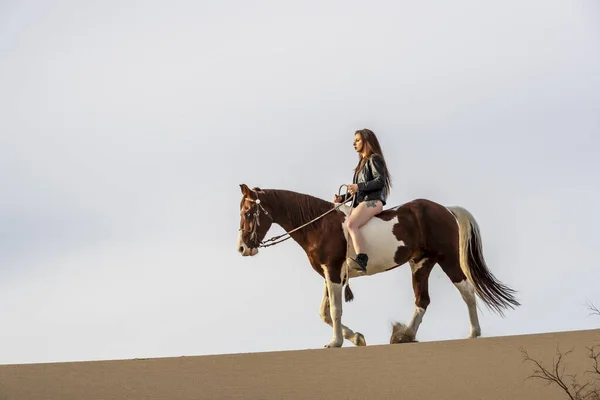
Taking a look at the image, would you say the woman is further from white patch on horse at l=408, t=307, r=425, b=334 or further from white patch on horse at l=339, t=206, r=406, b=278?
white patch on horse at l=408, t=307, r=425, b=334

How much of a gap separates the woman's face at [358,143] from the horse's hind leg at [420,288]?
4.57ft

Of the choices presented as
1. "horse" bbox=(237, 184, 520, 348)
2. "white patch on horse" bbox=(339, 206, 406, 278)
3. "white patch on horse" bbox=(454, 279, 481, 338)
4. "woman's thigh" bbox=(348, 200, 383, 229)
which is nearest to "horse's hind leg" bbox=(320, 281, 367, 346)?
"horse" bbox=(237, 184, 520, 348)

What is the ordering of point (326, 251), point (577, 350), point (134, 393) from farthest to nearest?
1. point (326, 251)
2. point (577, 350)
3. point (134, 393)

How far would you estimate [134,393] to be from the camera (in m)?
10.9

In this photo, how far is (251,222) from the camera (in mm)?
13211

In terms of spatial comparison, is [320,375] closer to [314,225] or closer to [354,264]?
[354,264]

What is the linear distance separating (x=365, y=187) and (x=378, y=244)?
25.3 inches

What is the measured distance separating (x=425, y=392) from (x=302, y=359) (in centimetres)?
125

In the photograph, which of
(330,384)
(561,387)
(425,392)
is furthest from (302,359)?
(561,387)

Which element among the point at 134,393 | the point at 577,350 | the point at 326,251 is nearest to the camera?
the point at 134,393

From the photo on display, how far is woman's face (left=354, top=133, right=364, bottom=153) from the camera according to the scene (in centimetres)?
1360

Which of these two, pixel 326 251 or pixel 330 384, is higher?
pixel 326 251

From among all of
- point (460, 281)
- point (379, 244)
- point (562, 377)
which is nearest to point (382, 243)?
point (379, 244)

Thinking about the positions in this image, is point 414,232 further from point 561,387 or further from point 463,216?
point 561,387
